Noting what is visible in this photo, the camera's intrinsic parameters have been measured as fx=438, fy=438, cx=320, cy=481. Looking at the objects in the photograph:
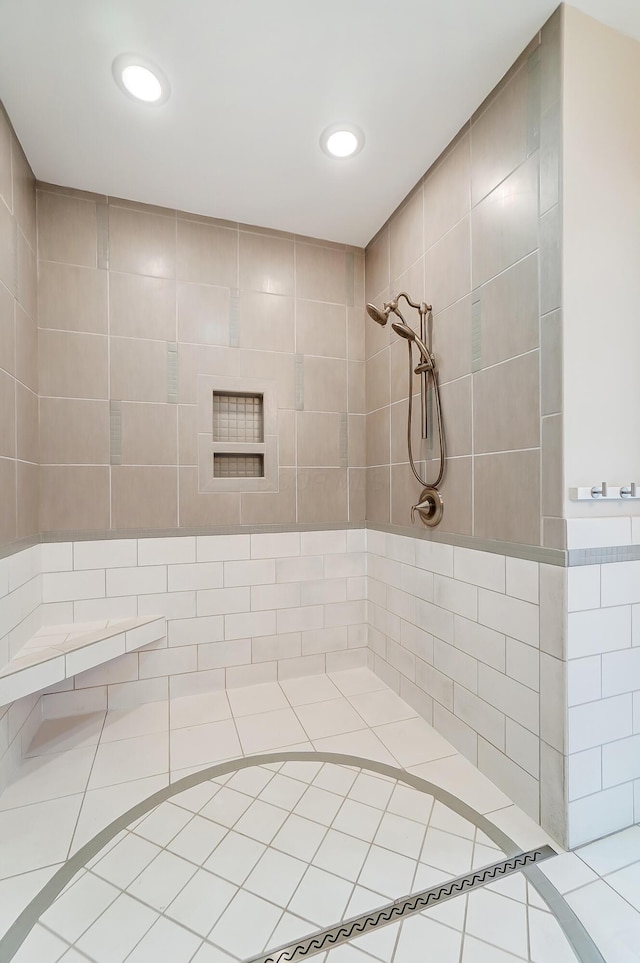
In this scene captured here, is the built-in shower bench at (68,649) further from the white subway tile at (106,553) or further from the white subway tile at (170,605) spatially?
the white subway tile at (106,553)

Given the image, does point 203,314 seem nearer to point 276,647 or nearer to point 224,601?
point 224,601

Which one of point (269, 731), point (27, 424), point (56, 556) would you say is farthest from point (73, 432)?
point (269, 731)

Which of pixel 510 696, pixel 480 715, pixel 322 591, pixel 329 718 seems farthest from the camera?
pixel 322 591

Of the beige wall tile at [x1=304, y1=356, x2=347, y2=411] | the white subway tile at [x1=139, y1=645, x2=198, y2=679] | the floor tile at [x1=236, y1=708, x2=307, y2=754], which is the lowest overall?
the floor tile at [x1=236, y1=708, x2=307, y2=754]

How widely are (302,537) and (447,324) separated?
132 cm

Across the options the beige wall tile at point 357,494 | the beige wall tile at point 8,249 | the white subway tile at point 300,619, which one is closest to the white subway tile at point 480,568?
the beige wall tile at point 357,494

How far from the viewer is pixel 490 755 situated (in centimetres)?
158

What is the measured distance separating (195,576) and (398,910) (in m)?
1.56

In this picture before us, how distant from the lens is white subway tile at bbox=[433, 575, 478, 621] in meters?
1.68

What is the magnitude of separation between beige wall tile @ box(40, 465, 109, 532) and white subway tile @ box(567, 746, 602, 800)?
6.81ft

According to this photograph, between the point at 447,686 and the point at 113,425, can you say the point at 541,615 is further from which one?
the point at 113,425

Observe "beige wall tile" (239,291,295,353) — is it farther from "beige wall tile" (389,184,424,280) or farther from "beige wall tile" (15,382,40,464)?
"beige wall tile" (15,382,40,464)

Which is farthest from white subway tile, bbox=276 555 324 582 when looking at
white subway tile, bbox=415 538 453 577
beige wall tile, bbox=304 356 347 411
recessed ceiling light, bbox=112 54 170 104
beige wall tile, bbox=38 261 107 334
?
recessed ceiling light, bbox=112 54 170 104

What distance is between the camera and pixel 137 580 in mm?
2180
